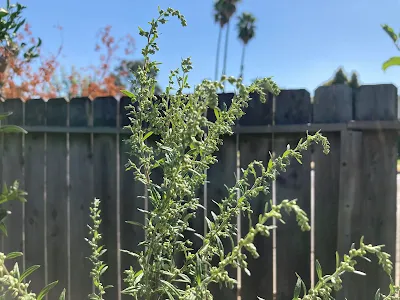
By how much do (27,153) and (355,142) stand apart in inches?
85.3

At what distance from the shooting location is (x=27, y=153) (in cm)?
273

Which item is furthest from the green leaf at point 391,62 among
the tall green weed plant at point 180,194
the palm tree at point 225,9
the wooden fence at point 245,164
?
the palm tree at point 225,9

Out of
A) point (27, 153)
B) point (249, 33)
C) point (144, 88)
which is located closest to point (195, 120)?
point (144, 88)

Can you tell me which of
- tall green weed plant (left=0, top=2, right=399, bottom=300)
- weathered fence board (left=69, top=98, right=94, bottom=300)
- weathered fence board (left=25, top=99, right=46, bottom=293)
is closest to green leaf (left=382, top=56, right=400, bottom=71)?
tall green weed plant (left=0, top=2, right=399, bottom=300)

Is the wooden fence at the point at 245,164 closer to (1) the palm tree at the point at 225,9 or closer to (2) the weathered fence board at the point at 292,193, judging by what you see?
(2) the weathered fence board at the point at 292,193

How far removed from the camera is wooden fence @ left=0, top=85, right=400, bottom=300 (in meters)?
2.04

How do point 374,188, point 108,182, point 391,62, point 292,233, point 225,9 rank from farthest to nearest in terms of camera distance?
1. point 225,9
2. point 108,182
3. point 292,233
4. point 374,188
5. point 391,62

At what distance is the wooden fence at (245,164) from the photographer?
2035mm

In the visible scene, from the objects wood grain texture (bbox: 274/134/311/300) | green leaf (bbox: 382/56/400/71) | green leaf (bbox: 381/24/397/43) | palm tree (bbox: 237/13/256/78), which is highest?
palm tree (bbox: 237/13/256/78)

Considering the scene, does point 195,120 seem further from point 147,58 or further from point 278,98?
point 278,98

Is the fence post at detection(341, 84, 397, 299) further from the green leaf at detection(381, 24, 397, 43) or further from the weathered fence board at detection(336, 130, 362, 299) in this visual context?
the green leaf at detection(381, 24, 397, 43)

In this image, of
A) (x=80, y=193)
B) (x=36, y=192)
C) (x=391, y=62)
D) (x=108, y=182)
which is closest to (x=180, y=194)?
(x=391, y=62)

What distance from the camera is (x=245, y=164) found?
2.20m

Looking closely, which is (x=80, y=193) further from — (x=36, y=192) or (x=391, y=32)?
(x=391, y=32)
